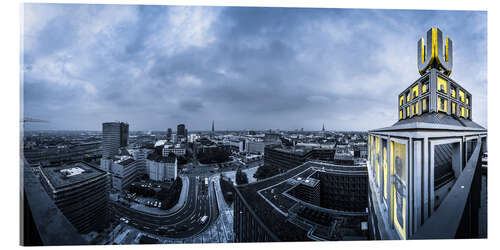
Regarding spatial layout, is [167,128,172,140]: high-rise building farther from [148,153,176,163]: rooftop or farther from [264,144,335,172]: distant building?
[264,144,335,172]: distant building

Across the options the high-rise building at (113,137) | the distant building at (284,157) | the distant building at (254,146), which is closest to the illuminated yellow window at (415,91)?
the distant building at (284,157)

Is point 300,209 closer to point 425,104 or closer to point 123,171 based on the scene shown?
→ point 425,104

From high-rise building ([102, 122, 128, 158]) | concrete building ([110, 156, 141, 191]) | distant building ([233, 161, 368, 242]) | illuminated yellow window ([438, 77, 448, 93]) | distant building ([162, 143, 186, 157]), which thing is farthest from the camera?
distant building ([162, 143, 186, 157])

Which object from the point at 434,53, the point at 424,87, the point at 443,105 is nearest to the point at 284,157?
A: the point at 424,87

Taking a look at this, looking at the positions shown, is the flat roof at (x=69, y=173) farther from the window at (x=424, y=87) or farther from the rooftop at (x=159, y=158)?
the window at (x=424, y=87)

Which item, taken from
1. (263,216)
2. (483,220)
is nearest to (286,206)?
(263,216)

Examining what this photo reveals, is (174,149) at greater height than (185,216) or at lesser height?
greater

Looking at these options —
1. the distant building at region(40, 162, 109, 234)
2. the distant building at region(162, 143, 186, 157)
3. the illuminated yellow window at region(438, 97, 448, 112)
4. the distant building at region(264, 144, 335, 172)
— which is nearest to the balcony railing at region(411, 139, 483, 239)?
the illuminated yellow window at region(438, 97, 448, 112)
